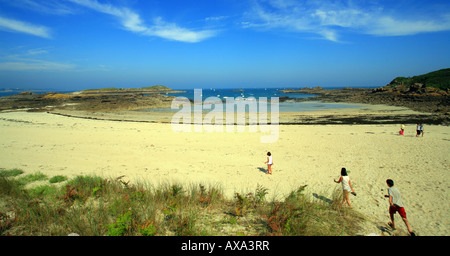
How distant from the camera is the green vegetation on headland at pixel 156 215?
4098mm

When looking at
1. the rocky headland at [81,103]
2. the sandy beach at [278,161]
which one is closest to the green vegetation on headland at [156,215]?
the sandy beach at [278,161]

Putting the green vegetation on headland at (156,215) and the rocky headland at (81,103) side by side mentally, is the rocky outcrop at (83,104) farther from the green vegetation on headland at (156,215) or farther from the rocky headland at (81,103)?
the green vegetation on headland at (156,215)

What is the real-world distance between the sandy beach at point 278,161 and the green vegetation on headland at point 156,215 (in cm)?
116

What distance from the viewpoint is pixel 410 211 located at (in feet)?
21.1

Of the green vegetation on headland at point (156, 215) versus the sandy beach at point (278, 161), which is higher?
the green vegetation on headland at point (156, 215)

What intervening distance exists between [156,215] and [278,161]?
785cm

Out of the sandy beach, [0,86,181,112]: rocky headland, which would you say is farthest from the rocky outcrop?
the sandy beach

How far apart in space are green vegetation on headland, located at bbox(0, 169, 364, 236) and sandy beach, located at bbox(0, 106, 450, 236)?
1.16 metres

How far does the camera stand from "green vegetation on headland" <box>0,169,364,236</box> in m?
4.10

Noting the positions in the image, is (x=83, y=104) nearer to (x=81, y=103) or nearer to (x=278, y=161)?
(x=81, y=103)

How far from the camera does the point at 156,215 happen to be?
4.77m
